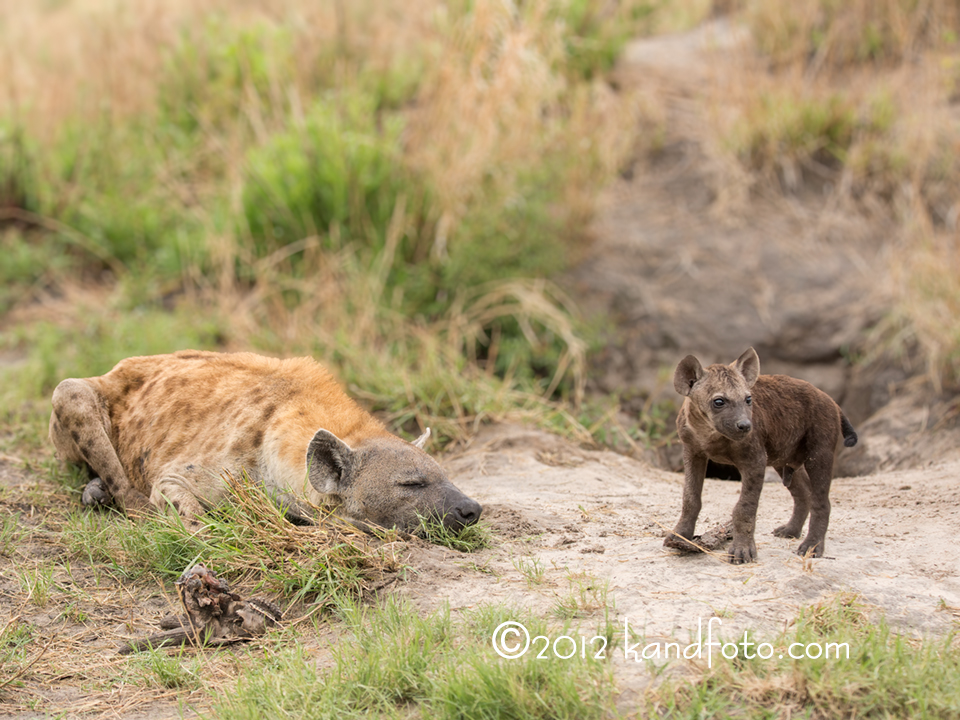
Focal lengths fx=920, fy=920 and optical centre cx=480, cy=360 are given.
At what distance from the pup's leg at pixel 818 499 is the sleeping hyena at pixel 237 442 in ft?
3.93

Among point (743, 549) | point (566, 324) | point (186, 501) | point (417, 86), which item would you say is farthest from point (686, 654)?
point (417, 86)

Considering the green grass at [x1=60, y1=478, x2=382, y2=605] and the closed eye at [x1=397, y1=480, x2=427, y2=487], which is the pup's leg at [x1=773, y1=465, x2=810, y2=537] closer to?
the closed eye at [x1=397, y1=480, x2=427, y2=487]

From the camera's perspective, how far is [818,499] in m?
3.18

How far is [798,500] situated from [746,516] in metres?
0.47

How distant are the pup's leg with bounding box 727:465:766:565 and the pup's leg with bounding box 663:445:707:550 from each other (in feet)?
Answer: 0.46

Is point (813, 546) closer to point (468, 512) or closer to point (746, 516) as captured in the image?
point (746, 516)

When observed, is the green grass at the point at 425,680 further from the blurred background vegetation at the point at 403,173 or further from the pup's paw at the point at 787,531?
the blurred background vegetation at the point at 403,173

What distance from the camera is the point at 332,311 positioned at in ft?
21.3

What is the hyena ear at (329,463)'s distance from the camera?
3.55 m

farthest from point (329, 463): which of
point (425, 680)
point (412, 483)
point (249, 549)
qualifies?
point (425, 680)

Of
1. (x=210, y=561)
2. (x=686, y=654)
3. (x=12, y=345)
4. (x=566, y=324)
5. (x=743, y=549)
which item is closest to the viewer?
(x=686, y=654)

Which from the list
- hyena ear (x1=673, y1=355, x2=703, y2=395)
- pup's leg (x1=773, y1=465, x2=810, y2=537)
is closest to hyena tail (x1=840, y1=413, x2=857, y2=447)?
pup's leg (x1=773, y1=465, x2=810, y2=537)

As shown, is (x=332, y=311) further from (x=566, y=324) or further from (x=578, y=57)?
(x=578, y=57)

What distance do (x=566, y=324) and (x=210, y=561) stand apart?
357 centimetres
